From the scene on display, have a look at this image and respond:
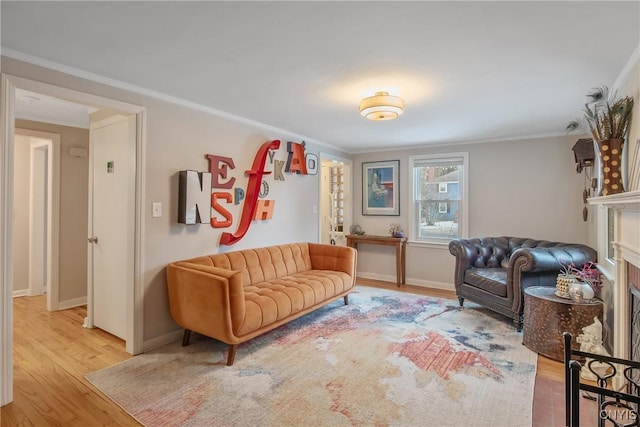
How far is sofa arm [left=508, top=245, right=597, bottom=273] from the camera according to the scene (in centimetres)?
321

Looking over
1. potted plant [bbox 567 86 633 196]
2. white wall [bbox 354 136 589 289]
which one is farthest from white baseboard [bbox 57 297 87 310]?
potted plant [bbox 567 86 633 196]

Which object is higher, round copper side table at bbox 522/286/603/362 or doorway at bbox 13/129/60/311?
doorway at bbox 13/129/60/311

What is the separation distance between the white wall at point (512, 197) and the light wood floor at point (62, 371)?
2.27 m

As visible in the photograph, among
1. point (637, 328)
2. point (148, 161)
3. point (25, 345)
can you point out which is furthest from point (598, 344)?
point (25, 345)

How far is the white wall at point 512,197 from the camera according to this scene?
426 centimetres

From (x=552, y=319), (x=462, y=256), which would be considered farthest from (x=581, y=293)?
(x=462, y=256)

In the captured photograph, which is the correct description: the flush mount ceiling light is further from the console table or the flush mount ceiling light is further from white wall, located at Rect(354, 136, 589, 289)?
the console table

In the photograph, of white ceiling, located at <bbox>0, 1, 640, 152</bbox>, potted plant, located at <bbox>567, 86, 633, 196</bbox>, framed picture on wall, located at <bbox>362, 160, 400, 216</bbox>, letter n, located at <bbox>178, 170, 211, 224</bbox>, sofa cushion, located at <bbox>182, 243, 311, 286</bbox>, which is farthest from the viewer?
framed picture on wall, located at <bbox>362, 160, 400, 216</bbox>

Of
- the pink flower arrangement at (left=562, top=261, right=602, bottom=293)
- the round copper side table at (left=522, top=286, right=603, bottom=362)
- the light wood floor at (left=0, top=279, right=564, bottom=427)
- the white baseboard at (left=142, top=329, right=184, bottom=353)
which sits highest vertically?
the pink flower arrangement at (left=562, top=261, right=602, bottom=293)

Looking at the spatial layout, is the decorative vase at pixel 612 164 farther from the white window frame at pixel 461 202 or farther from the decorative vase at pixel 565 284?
the white window frame at pixel 461 202

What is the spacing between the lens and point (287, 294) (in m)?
3.11

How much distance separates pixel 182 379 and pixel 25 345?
1.70 metres

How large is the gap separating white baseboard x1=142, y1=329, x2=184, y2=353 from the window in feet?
12.3

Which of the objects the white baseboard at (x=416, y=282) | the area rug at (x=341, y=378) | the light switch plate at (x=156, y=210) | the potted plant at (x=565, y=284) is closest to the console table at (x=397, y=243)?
the white baseboard at (x=416, y=282)
